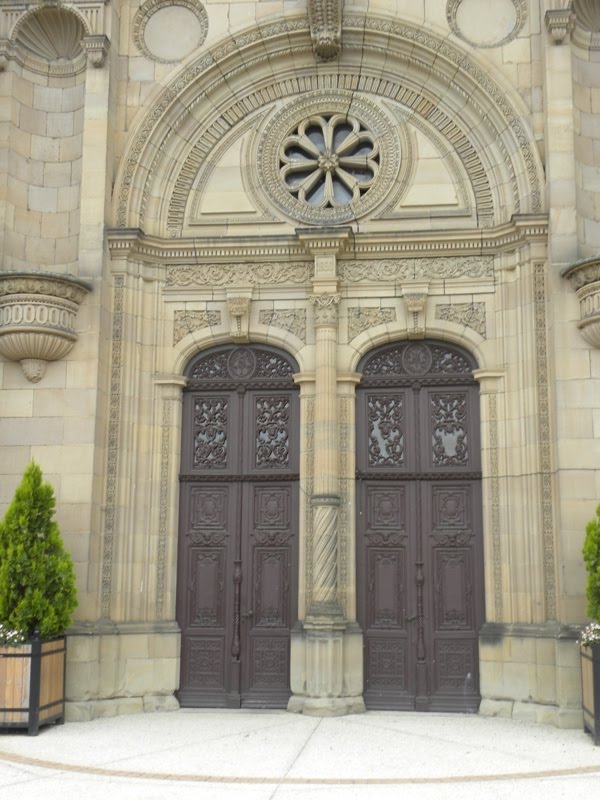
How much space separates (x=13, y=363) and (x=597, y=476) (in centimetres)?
714

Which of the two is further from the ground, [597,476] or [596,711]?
[597,476]

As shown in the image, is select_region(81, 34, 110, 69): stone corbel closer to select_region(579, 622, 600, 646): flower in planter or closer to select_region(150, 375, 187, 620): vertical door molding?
select_region(150, 375, 187, 620): vertical door molding

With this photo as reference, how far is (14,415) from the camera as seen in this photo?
1176 centimetres

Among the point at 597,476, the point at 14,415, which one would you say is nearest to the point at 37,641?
the point at 14,415

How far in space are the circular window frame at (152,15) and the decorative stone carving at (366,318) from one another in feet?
13.9

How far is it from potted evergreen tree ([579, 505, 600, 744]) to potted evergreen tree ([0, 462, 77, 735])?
18.3ft

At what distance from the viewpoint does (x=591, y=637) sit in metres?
9.74

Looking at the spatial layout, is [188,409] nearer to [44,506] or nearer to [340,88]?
[44,506]

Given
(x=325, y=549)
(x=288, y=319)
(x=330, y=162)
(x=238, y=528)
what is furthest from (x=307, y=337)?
(x=325, y=549)

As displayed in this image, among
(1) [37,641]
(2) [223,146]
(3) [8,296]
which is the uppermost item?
(2) [223,146]

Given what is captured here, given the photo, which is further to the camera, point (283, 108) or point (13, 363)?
point (283, 108)

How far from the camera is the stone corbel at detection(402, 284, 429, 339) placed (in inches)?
480

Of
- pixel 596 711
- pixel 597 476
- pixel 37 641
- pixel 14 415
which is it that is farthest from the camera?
pixel 14 415

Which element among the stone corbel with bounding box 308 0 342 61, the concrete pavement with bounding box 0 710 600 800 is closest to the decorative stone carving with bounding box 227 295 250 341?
the stone corbel with bounding box 308 0 342 61
